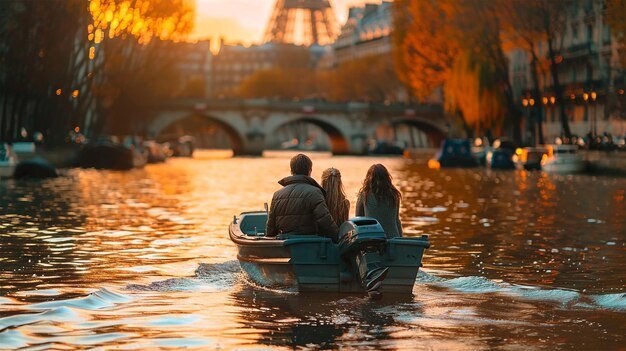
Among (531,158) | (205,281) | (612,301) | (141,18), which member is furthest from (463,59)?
(612,301)

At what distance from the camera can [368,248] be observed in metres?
16.8

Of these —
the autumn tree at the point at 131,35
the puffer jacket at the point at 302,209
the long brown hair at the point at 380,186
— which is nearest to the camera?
the puffer jacket at the point at 302,209

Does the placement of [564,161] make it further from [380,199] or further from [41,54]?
[380,199]

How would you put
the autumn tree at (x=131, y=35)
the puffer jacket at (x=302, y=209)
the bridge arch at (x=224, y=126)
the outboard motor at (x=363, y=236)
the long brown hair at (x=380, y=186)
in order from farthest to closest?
the bridge arch at (x=224, y=126) → the autumn tree at (x=131, y=35) → the long brown hair at (x=380, y=186) → the puffer jacket at (x=302, y=209) → the outboard motor at (x=363, y=236)

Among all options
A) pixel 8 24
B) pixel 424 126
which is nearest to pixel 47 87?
pixel 8 24

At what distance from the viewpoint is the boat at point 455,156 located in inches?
3457

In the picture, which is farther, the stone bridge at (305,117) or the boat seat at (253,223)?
the stone bridge at (305,117)

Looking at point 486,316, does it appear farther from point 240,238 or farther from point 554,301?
point 240,238

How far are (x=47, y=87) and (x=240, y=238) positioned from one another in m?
54.1

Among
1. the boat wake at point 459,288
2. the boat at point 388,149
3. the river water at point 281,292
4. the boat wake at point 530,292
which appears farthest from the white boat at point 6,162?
the boat at point 388,149

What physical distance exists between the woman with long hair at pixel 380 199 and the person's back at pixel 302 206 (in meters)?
0.58

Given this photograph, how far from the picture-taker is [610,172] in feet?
233

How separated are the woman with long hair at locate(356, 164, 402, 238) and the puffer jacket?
55 cm

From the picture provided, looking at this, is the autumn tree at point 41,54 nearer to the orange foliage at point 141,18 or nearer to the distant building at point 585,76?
the orange foliage at point 141,18
